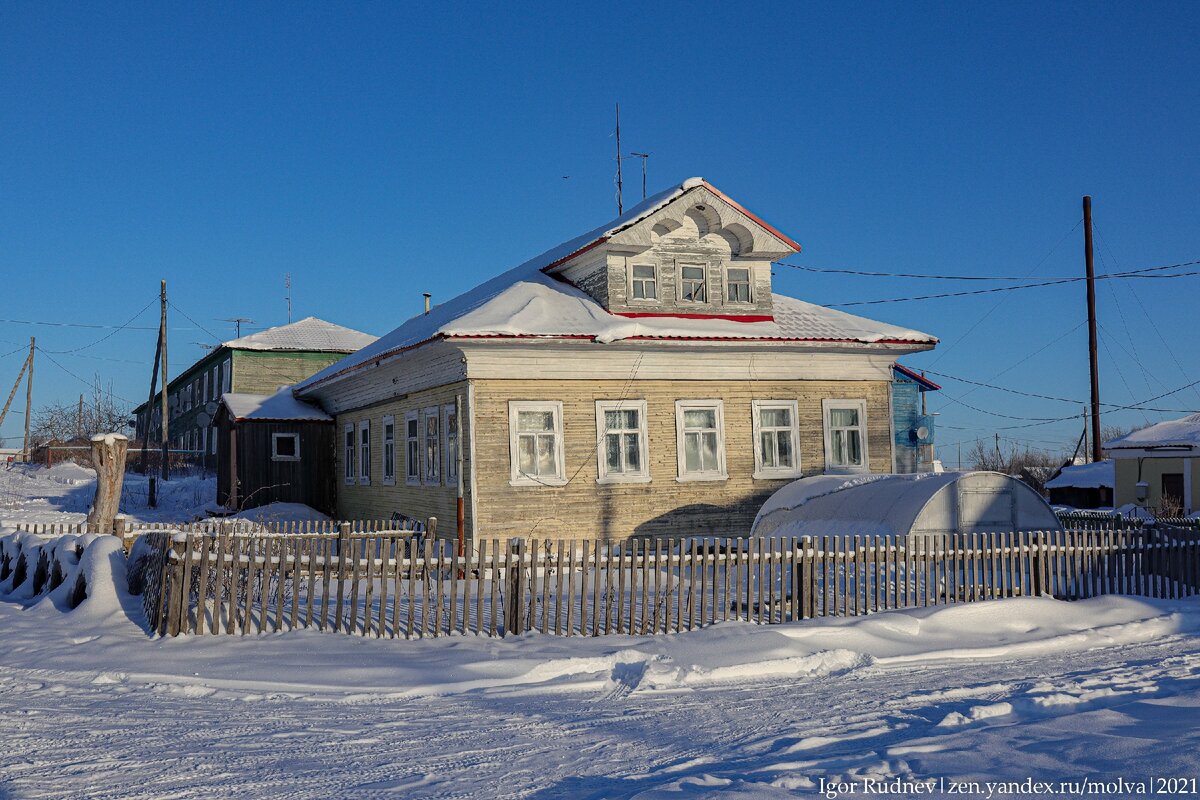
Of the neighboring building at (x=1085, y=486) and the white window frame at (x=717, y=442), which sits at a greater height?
the white window frame at (x=717, y=442)

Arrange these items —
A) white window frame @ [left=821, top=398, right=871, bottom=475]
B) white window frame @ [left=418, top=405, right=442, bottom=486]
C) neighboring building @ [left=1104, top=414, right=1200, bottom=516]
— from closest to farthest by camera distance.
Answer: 1. white window frame @ [left=418, top=405, right=442, bottom=486]
2. white window frame @ [left=821, top=398, right=871, bottom=475]
3. neighboring building @ [left=1104, top=414, right=1200, bottom=516]

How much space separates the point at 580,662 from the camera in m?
9.49

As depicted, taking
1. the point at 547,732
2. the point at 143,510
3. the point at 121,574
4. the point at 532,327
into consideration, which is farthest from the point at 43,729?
the point at 143,510

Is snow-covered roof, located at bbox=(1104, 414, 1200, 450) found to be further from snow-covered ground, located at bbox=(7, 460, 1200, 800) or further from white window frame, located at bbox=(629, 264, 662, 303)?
snow-covered ground, located at bbox=(7, 460, 1200, 800)

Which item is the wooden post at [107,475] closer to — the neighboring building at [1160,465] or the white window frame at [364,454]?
the white window frame at [364,454]

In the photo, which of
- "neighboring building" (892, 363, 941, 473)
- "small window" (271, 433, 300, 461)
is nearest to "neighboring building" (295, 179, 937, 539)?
"neighboring building" (892, 363, 941, 473)

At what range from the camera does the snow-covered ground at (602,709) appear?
5.68 meters

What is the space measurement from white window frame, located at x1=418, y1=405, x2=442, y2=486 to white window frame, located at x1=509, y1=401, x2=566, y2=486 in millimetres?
2059

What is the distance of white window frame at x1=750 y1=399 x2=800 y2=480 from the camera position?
20.8 meters

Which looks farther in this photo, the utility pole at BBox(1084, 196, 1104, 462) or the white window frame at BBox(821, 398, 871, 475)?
the utility pole at BBox(1084, 196, 1104, 462)

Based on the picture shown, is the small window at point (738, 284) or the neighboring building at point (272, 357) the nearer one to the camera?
the small window at point (738, 284)

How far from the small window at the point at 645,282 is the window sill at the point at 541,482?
4.40m

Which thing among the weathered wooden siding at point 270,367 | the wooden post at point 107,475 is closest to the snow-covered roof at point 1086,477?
the weathered wooden siding at point 270,367

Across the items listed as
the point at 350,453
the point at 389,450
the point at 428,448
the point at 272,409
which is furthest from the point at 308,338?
the point at 428,448
